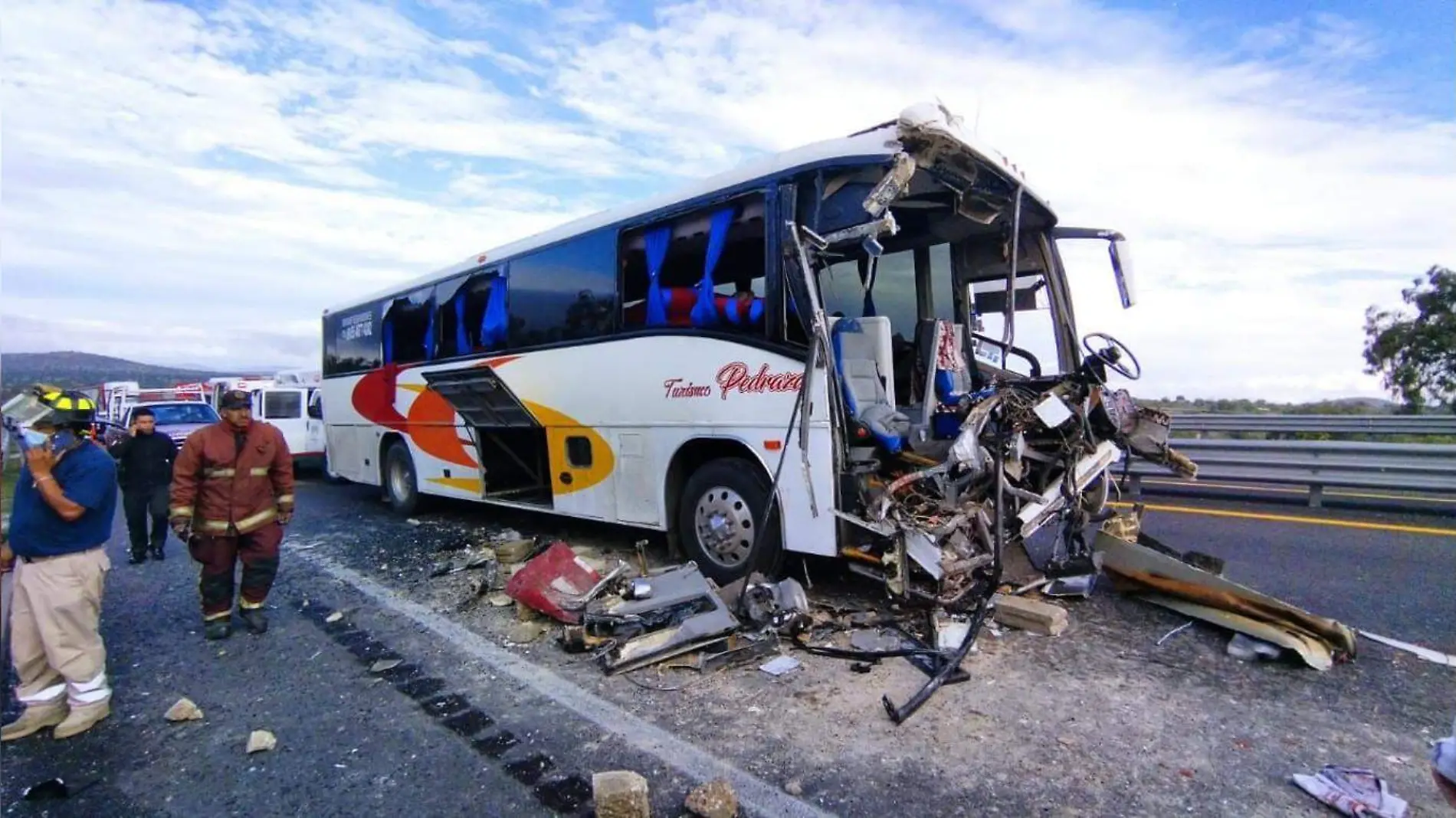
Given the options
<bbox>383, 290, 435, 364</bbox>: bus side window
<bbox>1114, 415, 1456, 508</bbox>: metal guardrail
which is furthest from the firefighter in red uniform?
<bbox>1114, 415, 1456, 508</bbox>: metal guardrail

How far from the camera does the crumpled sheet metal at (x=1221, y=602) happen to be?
13.9ft

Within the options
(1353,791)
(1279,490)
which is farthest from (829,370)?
(1279,490)

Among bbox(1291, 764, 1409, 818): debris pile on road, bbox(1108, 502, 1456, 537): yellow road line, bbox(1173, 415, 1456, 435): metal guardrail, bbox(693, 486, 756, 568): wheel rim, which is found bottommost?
bbox(1291, 764, 1409, 818): debris pile on road

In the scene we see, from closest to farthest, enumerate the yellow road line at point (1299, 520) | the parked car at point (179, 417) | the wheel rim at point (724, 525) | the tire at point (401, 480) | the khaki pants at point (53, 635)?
the khaki pants at point (53, 635), the wheel rim at point (724, 525), the yellow road line at point (1299, 520), the tire at point (401, 480), the parked car at point (179, 417)

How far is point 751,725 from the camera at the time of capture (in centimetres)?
380

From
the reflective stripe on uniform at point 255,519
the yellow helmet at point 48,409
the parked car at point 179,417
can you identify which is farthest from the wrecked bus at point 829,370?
the parked car at point 179,417

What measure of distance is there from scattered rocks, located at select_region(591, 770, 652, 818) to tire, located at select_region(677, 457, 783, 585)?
241 centimetres

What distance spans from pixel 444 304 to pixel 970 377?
228 inches

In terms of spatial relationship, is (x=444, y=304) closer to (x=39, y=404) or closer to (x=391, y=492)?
(x=391, y=492)

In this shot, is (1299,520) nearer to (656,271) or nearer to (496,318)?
(656,271)

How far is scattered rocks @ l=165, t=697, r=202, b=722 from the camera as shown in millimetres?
4090

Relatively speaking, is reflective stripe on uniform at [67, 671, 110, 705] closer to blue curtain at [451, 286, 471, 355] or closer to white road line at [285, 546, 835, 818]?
white road line at [285, 546, 835, 818]

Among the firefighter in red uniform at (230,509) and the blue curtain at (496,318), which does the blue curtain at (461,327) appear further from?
the firefighter in red uniform at (230,509)

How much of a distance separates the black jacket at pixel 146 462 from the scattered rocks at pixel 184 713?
203 inches
